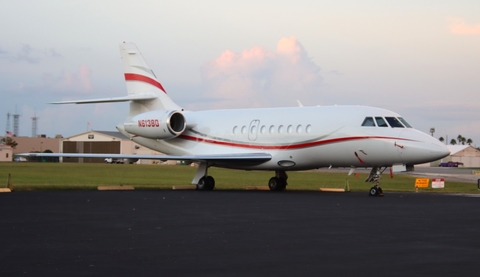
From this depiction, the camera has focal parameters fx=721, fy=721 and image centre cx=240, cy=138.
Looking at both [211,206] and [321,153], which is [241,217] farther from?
[321,153]

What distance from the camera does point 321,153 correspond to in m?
26.7

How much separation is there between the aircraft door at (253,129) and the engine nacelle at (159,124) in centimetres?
355

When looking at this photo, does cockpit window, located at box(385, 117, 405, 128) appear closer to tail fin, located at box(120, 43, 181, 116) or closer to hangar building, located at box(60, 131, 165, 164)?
tail fin, located at box(120, 43, 181, 116)

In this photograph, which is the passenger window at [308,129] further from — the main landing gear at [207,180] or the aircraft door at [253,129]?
the main landing gear at [207,180]

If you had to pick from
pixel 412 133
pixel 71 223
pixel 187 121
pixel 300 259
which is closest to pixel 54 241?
pixel 71 223

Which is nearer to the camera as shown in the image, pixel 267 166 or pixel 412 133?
pixel 412 133

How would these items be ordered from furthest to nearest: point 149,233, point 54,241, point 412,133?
point 412,133 → point 149,233 → point 54,241

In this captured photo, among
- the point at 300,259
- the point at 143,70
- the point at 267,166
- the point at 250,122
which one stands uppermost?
the point at 143,70

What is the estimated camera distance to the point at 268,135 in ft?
93.2

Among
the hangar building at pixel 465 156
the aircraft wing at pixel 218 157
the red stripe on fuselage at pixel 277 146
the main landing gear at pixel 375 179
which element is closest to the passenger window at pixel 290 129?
the red stripe on fuselage at pixel 277 146

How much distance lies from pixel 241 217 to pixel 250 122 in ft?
47.1

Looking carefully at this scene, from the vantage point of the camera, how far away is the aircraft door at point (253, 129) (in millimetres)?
29027

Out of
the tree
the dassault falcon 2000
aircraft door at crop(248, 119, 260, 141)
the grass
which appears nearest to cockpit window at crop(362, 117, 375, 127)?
the dassault falcon 2000

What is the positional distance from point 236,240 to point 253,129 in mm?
18030
